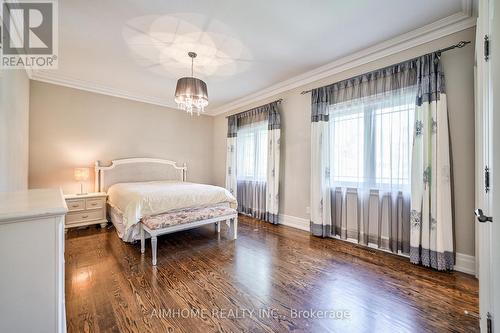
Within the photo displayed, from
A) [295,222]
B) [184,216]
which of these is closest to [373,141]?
[295,222]

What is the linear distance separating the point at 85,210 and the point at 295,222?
3.71m

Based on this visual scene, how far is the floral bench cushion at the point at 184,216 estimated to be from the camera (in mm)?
2524

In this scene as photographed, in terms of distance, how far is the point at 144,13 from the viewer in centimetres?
212

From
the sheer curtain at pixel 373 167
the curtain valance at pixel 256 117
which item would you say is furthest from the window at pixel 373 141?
the curtain valance at pixel 256 117

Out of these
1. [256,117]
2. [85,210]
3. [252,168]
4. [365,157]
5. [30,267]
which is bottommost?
[85,210]

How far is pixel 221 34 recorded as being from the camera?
8.05 ft

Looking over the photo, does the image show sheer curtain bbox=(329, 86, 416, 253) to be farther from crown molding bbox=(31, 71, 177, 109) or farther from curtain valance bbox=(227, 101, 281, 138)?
crown molding bbox=(31, 71, 177, 109)

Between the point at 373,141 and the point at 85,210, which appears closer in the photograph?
the point at 373,141

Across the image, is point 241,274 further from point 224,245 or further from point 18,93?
point 18,93

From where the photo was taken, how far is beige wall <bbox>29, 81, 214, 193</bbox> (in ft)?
11.6

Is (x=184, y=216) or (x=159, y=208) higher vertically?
(x=159, y=208)

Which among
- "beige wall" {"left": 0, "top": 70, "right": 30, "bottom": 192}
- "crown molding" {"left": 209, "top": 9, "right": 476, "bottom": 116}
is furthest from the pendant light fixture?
"crown molding" {"left": 209, "top": 9, "right": 476, "bottom": 116}

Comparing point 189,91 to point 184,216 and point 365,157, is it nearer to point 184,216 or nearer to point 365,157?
point 184,216

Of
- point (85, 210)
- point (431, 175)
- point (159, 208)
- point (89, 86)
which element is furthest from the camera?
point (89, 86)
